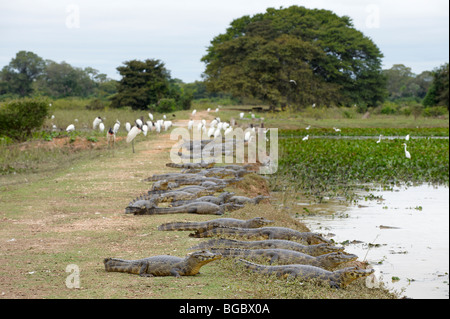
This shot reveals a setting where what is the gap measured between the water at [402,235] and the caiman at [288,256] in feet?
2.74

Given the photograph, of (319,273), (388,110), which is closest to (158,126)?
(319,273)

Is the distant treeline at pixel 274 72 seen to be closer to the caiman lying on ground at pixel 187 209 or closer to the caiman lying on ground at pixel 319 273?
the caiman lying on ground at pixel 187 209

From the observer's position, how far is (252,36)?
50531mm

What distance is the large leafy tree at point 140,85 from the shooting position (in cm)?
4169

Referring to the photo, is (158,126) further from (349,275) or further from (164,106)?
(349,275)

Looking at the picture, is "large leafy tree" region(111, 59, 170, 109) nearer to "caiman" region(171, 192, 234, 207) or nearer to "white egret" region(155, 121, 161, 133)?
"white egret" region(155, 121, 161, 133)

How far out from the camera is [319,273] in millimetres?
5398

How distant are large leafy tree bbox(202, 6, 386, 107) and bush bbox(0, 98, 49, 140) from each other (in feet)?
76.6

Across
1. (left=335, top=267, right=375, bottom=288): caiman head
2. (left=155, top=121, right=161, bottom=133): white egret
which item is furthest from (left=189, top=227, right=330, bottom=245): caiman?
(left=155, top=121, right=161, bottom=133): white egret

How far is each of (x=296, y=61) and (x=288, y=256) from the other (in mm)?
40185
